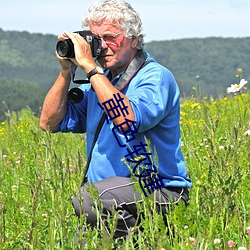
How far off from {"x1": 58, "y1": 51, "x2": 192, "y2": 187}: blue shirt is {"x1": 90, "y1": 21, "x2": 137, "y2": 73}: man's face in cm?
12

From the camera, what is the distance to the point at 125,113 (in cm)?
312

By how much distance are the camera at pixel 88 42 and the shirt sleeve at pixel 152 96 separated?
0.26 meters

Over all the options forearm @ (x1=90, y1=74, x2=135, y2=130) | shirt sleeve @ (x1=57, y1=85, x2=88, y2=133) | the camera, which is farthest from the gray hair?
shirt sleeve @ (x1=57, y1=85, x2=88, y2=133)

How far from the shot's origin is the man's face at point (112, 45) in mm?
3490

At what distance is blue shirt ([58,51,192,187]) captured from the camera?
3.29 meters

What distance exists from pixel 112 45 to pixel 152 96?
1.32ft

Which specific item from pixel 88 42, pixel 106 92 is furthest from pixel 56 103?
pixel 106 92

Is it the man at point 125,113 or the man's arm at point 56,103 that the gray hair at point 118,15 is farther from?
the man's arm at point 56,103

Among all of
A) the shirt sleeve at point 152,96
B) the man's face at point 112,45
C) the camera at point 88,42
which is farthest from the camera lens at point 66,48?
the shirt sleeve at point 152,96

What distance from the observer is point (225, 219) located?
276 centimetres

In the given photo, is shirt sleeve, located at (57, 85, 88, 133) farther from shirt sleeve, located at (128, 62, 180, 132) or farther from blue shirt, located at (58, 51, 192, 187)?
shirt sleeve, located at (128, 62, 180, 132)

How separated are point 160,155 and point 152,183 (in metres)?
0.57

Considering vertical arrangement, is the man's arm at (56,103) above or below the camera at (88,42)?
below

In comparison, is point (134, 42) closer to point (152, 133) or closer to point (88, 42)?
point (88, 42)
